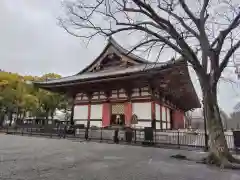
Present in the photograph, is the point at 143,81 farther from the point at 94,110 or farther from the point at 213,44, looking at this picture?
the point at 213,44

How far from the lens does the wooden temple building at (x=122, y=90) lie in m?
15.9

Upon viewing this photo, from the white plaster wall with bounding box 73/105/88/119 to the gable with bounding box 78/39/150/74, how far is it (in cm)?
396

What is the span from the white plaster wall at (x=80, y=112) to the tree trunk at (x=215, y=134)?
44.6ft

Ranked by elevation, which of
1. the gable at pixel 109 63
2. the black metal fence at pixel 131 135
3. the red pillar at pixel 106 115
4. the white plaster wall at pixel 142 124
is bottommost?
the black metal fence at pixel 131 135

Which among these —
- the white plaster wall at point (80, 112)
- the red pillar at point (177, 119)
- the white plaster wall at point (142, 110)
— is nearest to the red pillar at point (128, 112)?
the white plaster wall at point (142, 110)

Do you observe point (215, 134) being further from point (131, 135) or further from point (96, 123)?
point (96, 123)

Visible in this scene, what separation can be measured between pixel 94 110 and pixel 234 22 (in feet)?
45.9

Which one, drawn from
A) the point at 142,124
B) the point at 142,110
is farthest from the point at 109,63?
the point at 142,124

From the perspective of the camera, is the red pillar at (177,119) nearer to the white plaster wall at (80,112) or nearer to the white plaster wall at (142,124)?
the white plaster wall at (142,124)

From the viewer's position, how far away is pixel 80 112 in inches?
790

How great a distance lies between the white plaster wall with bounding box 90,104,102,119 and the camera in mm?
18997

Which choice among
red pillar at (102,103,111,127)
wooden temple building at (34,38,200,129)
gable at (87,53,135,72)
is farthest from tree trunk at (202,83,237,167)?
gable at (87,53,135,72)

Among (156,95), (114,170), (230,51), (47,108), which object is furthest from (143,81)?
(47,108)

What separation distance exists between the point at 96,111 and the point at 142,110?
14.5 feet
